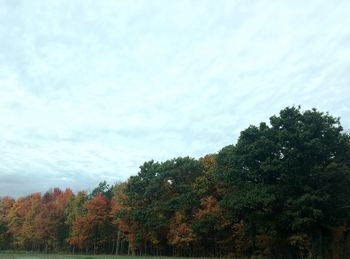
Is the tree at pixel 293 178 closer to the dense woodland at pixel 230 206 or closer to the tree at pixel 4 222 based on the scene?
the dense woodland at pixel 230 206

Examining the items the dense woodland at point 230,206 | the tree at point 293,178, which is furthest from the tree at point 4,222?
the tree at point 293,178

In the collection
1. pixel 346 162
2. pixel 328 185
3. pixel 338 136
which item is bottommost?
pixel 328 185

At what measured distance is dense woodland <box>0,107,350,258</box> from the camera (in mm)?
39312

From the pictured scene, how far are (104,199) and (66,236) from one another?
63.3 feet

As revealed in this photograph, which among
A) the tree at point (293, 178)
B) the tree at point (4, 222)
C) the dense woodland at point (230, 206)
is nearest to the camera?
the tree at point (293, 178)

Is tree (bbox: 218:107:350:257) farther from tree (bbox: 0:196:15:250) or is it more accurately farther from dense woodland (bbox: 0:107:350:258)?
tree (bbox: 0:196:15:250)

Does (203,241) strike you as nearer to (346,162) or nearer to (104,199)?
(104,199)

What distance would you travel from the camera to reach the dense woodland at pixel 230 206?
39.3m

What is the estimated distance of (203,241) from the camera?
225 ft

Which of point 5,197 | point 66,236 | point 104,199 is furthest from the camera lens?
point 5,197

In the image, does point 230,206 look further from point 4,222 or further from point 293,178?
point 4,222

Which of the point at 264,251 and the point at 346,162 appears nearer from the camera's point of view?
the point at 346,162

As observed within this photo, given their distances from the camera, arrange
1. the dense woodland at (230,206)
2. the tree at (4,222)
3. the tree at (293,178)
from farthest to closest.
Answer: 1. the tree at (4,222)
2. the dense woodland at (230,206)
3. the tree at (293,178)

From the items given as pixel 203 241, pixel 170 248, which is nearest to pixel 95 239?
pixel 170 248
